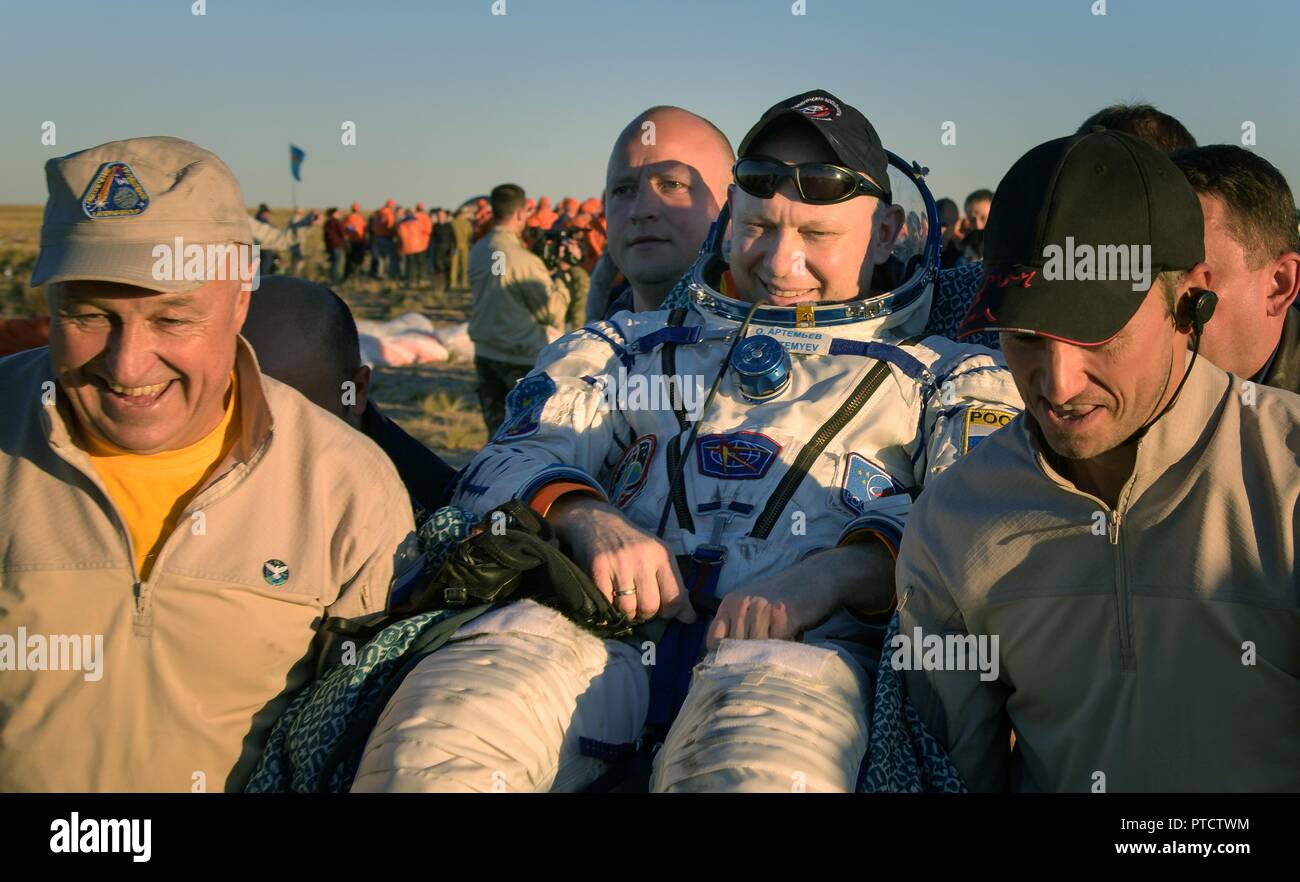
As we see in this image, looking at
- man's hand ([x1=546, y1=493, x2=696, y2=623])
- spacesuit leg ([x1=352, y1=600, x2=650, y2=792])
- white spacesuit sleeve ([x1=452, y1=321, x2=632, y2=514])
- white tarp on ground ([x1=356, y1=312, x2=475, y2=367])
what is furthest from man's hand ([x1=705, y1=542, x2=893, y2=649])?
white tarp on ground ([x1=356, y1=312, x2=475, y2=367])

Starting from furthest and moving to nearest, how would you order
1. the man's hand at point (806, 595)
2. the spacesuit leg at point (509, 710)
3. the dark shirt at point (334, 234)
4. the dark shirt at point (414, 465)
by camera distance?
the dark shirt at point (334, 234), the dark shirt at point (414, 465), the man's hand at point (806, 595), the spacesuit leg at point (509, 710)

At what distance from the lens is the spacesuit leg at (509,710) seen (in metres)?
2.37

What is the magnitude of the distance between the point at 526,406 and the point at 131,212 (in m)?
1.48

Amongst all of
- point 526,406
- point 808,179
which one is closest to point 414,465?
point 526,406

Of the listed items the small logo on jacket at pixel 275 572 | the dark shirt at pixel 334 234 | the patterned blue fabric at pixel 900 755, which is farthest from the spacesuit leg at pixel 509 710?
the dark shirt at pixel 334 234

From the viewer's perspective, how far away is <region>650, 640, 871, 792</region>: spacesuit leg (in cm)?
228

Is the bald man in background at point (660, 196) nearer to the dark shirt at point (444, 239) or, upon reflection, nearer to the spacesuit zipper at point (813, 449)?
the spacesuit zipper at point (813, 449)

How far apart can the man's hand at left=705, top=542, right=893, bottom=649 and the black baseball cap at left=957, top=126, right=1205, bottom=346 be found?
86cm

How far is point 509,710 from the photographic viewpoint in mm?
2520

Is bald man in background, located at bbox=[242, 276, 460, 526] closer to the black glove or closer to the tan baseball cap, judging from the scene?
the black glove

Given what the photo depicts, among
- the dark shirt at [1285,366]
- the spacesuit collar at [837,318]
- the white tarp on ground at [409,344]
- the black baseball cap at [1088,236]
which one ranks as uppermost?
the black baseball cap at [1088,236]

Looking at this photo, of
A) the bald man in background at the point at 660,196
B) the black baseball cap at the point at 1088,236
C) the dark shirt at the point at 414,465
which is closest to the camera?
the black baseball cap at the point at 1088,236

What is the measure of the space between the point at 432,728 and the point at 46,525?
3.05 ft

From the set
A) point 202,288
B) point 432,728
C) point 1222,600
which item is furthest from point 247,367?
point 1222,600
